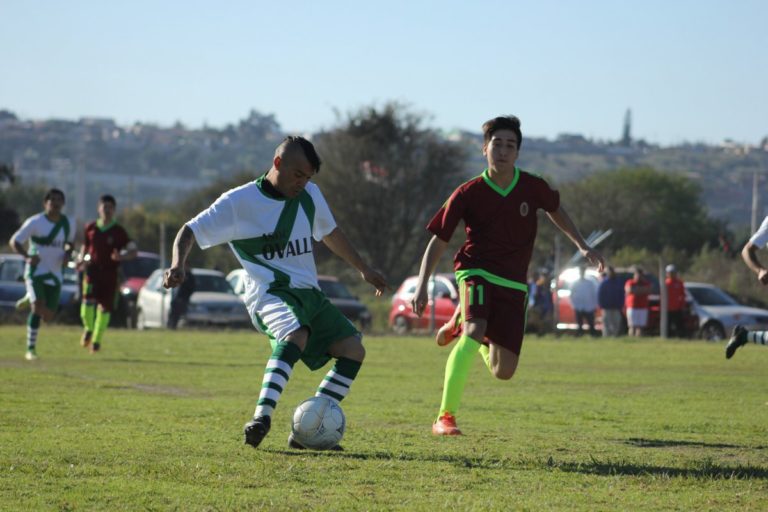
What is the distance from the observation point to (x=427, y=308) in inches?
1268

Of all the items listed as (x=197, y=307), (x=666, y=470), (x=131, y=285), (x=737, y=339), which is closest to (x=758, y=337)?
(x=737, y=339)

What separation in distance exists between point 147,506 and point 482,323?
364 cm

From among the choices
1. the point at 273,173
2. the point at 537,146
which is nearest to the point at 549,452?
the point at 273,173

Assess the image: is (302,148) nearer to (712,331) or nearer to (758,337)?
(758,337)

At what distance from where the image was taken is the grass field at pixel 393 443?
21.9ft

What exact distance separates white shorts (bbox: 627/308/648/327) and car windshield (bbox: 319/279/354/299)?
26.1 ft

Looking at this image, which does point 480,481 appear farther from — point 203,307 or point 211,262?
point 211,262

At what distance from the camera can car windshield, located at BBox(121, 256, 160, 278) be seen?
3744 cm

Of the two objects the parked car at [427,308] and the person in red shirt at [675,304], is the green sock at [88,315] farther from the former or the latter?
the person in red shirt at [675,304]

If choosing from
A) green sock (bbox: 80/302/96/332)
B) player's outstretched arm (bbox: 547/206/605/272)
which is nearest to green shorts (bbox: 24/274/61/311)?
green sock (bbox: 80/302/96/332)

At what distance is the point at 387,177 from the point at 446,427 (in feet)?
188

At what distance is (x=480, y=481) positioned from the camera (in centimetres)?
717

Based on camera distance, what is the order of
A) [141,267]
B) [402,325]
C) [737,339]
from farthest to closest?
[141,267]
[402,325]
[737,339]

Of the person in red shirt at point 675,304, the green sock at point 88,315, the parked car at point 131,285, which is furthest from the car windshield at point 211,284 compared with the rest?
the green sock at point 88,315
